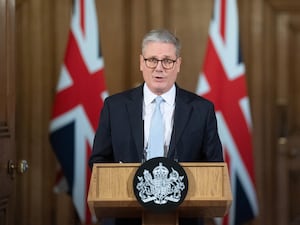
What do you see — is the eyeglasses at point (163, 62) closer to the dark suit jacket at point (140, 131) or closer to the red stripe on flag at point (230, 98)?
the dark suit jacket at point (140, 131)

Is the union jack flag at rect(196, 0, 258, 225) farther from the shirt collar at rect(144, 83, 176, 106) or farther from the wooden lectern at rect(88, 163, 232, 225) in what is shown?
the wooden lectern at rect(88, 163, 232, 225)

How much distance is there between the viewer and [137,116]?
7.59 ft

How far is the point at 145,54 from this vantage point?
2.25 m

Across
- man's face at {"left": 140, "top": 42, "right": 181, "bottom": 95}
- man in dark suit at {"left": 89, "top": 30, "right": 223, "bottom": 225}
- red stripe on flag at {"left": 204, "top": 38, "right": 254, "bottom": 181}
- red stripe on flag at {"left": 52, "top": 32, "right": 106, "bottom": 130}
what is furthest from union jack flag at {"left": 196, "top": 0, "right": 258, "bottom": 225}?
man's face at {"left": 140, "top": 42, "right": 181, "bottom": 95}

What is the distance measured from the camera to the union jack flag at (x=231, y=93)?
4004 mm

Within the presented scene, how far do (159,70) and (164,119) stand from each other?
0.17 metres

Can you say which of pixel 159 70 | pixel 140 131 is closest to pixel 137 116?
pixel 140 131

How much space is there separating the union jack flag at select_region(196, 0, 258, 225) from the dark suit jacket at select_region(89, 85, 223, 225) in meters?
1.60

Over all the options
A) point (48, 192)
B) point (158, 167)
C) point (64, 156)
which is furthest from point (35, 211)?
point (158, 167)

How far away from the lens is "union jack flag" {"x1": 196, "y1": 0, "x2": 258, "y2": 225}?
4004 mm

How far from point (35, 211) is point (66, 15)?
120 centimetres

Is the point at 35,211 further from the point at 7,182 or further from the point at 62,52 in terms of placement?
the point at 7,182

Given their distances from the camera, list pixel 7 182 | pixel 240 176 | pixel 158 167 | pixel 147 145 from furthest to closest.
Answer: pixel 240 176 < pixel 7 182 < pixel 147 145 < pixel 158 167

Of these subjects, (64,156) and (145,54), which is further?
(64,156)
